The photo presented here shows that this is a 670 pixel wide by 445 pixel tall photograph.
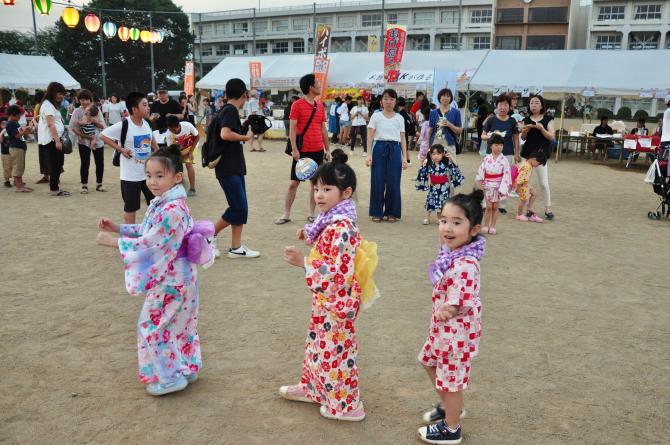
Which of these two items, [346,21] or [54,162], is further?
[346,21]

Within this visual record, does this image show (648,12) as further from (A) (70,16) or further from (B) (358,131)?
(A) (70,16)

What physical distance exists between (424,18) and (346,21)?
356 inches

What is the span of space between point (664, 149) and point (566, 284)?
4.45 metres

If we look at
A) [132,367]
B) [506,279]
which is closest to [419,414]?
[132,367]

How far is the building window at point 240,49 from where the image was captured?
228 feet

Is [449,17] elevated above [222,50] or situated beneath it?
elevated above

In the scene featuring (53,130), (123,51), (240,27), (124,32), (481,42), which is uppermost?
(240,27)

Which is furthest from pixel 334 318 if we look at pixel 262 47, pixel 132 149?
pixel 262 47

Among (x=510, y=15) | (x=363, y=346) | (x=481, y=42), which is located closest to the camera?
(x=363, y=346)

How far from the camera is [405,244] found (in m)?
6.44

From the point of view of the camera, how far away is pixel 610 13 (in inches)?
1921

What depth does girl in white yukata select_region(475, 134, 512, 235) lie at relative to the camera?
6891 mm

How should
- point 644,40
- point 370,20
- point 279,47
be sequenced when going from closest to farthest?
point 644,40 → point 370,20 → point 279,47

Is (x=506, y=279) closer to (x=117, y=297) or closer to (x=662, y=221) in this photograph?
(x=117, y=297)
